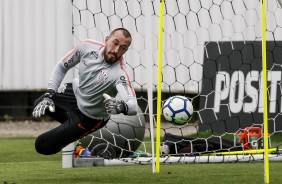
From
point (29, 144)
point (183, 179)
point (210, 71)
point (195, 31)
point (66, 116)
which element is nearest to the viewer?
point (183, 179)

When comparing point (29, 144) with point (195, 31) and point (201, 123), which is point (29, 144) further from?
point (195, 31)

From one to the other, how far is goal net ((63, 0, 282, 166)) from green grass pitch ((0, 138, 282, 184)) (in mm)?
205

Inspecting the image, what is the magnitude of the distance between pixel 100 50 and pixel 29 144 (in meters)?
6.70

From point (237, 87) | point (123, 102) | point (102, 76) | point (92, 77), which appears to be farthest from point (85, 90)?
point (237, 87)

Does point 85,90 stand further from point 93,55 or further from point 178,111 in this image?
point 178,111

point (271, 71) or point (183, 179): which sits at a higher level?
point (271, 71)

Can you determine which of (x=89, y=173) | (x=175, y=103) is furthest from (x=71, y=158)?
(x=175, y=103)

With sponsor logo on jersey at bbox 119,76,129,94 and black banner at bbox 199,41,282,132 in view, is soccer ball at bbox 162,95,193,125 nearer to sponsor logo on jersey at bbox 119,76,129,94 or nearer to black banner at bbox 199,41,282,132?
sponsor logo on jersey at bbox 119,76,129,94

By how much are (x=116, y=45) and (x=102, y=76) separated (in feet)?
1.32

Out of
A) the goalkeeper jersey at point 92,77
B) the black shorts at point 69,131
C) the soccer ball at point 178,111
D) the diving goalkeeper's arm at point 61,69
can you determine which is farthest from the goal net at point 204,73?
the diving goalkeeper's arm at point 61,69

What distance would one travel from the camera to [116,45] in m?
10.2

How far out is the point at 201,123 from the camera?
58.2 ft

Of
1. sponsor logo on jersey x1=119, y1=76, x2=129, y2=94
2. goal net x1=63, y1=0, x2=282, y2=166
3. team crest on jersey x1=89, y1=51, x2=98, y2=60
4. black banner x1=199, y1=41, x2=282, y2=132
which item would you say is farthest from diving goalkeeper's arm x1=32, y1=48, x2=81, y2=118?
black banner x1=199, y1=41, x2=282, y2=132

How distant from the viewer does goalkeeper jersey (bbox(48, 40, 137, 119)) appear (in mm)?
10297
